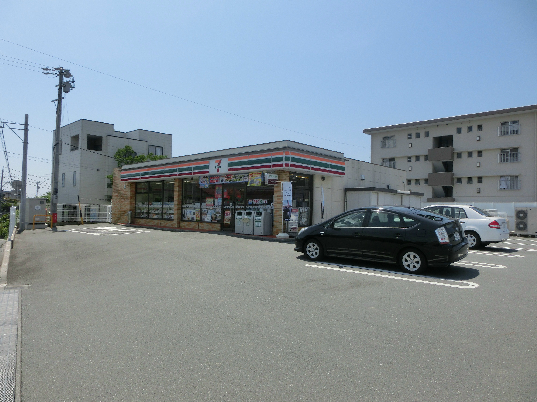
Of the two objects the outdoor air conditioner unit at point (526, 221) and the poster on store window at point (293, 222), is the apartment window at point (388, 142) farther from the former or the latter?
the poster on store window at point (293, 222)

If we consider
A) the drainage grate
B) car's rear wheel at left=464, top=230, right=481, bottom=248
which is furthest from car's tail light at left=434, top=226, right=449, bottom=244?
the drainage grate

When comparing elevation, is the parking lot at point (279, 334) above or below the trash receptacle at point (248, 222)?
below

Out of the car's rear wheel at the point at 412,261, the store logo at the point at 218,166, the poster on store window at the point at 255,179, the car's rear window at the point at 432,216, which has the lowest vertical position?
the car's rear wheel at the point at 412,261

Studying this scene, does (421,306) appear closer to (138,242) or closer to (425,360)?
(425,360)

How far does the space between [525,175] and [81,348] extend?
40138 mm

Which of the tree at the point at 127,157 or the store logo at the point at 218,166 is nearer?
the store logo at the point at 218,166

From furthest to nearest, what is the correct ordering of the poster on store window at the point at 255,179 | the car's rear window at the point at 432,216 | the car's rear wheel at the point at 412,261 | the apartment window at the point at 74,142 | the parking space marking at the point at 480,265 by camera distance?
the apartment window at the point at 74,142, the poster on store window at the point at 255,179, the parking space marking at the point at 480,265, the car's rear window at the point at 432,216, the car's rear wheel at the point at 412,261

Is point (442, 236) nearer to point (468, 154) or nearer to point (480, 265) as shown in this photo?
point (480, 265)

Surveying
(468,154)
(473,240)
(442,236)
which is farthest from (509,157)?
(442,236)

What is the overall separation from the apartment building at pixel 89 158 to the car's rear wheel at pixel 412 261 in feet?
122

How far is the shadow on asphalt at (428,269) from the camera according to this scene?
793cm

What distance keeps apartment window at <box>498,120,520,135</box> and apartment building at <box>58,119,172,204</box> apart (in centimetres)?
3739

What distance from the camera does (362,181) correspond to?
68.4ft

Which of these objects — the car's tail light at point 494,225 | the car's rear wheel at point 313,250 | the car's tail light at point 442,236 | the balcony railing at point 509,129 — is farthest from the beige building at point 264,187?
the balcony railing at point 509,129
